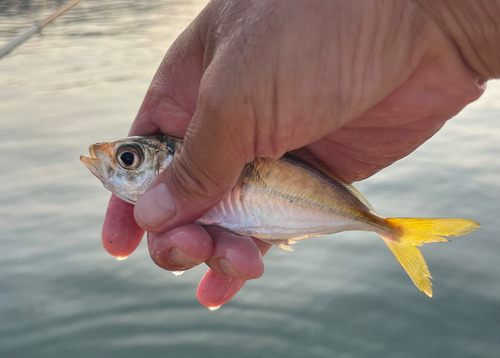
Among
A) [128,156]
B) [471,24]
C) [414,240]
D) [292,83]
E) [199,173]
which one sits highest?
[471,24]

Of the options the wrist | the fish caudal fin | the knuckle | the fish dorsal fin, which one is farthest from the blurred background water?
the wrist

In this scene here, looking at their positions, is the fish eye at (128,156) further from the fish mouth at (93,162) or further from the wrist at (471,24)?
the wrist at (471,24)

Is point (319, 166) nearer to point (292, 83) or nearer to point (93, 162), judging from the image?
point (292, 83)

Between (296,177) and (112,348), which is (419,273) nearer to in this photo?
(296,177)

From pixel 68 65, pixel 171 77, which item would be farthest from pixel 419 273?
pixel 68 65

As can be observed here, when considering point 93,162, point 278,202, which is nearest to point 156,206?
point 93,162

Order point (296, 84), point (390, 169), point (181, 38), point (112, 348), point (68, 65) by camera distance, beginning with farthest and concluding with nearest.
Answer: point (68, 65) → point (390, 169) → point (112, 348) → point (181, 38) → point (296, 84)

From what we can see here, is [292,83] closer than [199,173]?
Yes
